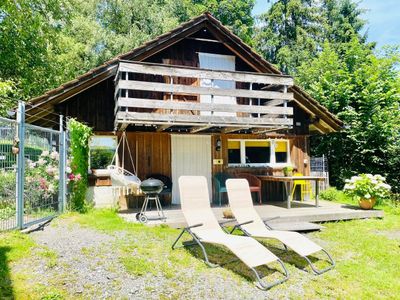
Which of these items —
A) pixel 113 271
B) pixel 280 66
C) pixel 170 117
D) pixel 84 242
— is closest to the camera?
pixel 113 271

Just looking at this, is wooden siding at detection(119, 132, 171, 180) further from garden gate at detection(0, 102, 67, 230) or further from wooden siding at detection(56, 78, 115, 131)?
garden gate at detection(0, 102, 67, 230)

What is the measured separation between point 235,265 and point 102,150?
685 cm

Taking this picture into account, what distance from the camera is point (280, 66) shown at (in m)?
27.3

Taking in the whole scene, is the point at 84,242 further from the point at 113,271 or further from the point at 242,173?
the point at 242,173

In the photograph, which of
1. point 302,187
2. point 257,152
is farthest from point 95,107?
point 302,187

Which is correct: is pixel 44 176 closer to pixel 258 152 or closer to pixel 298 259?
pixel 298 259

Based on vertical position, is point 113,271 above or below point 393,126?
below

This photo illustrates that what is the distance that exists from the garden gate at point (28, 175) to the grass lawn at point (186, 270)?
0.65 m

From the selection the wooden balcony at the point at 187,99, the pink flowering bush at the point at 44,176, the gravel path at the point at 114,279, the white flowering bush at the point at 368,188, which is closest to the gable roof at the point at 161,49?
the wooden balcony at the point at 187,99

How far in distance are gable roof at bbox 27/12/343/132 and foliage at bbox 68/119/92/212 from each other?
1.20 meters

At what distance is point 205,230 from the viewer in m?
6.09

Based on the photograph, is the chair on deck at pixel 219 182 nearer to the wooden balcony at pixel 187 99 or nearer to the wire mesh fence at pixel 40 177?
the wooden balcony at pixel 187 99

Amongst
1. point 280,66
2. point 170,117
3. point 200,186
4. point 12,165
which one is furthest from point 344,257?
point 280,66

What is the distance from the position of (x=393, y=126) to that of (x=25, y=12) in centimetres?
1718
